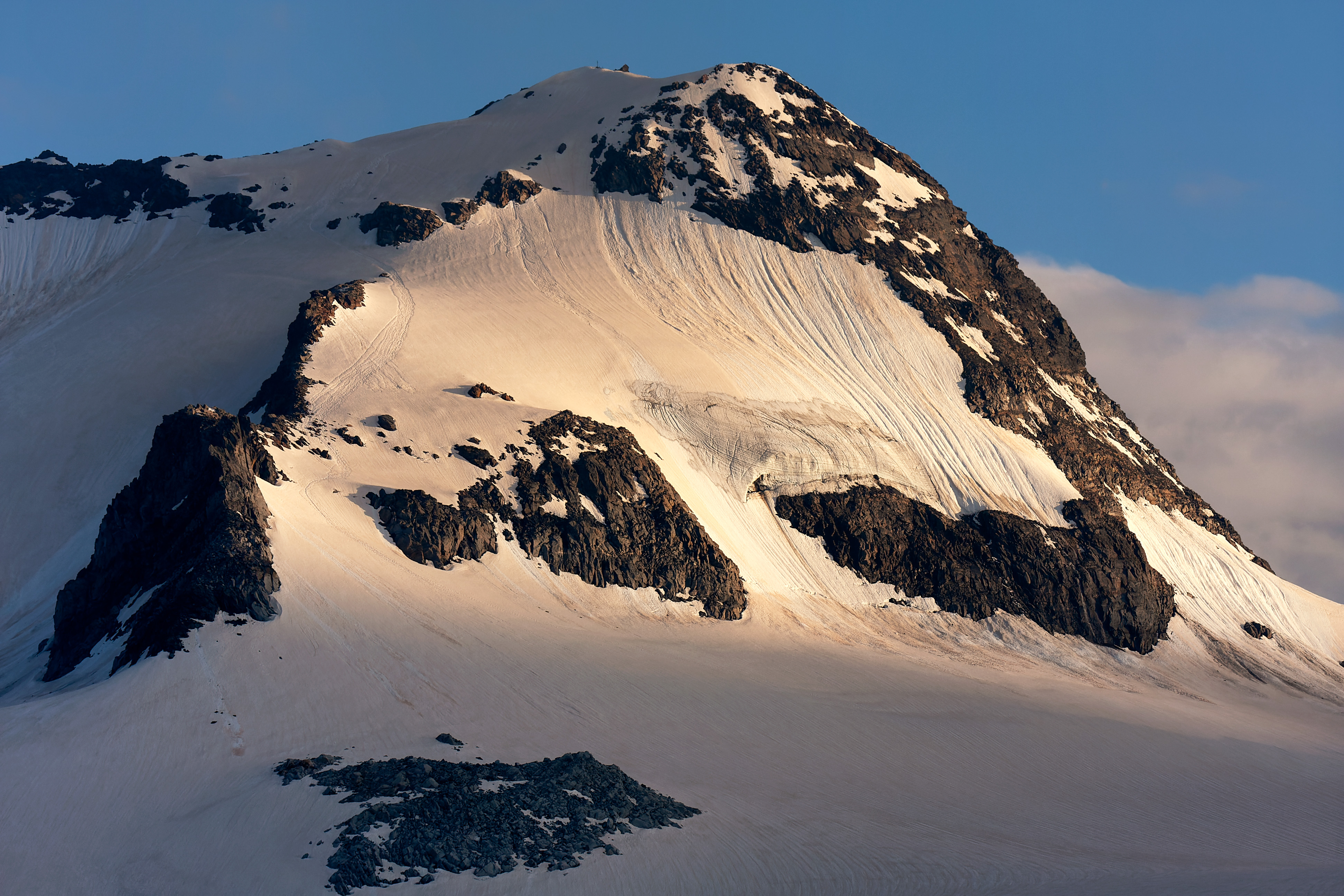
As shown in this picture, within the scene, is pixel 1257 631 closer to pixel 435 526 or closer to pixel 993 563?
pixel 993 563

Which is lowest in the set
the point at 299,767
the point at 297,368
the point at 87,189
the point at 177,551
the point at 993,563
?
the point at 299,767

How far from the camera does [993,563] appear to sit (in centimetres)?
6078

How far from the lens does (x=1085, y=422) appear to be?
7581cm

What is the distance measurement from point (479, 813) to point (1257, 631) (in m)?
58.1

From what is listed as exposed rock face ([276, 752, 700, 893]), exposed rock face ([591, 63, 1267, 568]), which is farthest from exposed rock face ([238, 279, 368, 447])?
exposed rock face ([591, 63, 1267, 568])

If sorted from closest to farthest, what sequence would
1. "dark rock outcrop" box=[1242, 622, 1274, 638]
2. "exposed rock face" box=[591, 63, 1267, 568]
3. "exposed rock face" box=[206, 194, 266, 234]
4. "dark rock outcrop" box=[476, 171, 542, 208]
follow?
"dark rock outcrop" box=[1242, 622, 1274, 638], "exposed rock face" box=[591, 63, 1267, 568], "exposed rock face" box=[206, 194, 266, 234], "dark rock outcrop" box=[476, 171, 542, 208]

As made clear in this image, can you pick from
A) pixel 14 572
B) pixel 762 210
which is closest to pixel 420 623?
pixel 14 572

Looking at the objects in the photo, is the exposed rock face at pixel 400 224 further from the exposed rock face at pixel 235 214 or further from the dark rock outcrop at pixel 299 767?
the dark rock outcrop at pixel 299 767

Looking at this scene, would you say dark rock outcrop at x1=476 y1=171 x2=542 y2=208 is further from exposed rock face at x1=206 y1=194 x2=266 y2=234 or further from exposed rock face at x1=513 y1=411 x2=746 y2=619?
exposed rock face at x1=513 y1=411 x2=746 y2=619

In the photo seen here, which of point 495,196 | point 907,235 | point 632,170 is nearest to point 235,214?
point 495,196

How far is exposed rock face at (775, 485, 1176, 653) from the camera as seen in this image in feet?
191

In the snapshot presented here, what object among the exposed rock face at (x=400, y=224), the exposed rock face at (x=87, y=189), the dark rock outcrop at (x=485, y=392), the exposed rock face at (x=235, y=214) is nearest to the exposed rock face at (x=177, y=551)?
the dark rock outcrop at (x=485, y=392)

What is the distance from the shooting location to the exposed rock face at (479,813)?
22.1 m

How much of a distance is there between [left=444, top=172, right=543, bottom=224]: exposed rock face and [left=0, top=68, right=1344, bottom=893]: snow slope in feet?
4.01
